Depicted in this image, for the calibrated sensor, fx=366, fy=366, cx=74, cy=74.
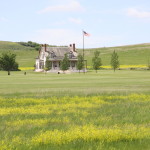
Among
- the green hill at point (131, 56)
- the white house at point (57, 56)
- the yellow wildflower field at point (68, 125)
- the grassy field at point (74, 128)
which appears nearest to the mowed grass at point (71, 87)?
the yellow wildflower field at point (68, 125)

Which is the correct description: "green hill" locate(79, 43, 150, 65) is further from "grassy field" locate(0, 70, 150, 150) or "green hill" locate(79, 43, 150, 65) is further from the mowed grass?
"grassy field" locate(0, 70, 150, 150)

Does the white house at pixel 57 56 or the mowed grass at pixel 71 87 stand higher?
the white house at pixel 57 56

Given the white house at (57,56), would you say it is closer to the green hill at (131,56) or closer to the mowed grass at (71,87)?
the green hill at (131,56)

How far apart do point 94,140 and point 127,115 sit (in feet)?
18.9

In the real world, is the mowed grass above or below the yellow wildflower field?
below

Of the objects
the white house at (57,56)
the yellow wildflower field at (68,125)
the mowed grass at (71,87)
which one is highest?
the white house at (57,56)

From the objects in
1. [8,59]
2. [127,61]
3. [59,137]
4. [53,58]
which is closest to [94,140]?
[59,137]

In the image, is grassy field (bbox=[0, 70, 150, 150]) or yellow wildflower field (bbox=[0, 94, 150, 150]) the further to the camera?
yellow wildflower field (bbox=[0, 94, 150, 150])

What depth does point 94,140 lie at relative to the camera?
410 inches

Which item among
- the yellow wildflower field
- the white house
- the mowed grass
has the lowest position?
the mowed grass

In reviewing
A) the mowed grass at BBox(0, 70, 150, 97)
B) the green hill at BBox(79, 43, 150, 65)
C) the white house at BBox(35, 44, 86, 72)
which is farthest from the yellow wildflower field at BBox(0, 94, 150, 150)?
the green hill at BBox(79, 43, 150, 65)

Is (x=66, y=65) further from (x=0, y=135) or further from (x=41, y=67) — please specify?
(x=0, y=135)

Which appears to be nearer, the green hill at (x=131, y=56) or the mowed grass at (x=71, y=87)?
the mowed grass at (x=71, y=87)

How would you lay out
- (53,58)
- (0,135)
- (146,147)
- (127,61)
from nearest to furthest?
(146,147) < (0,135) < (53,58) < (127,61)
